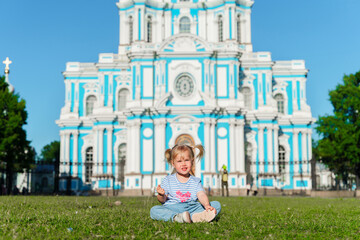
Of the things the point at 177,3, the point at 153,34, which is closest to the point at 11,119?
the point at 153,34

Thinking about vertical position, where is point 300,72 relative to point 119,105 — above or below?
above

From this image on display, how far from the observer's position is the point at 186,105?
124ft

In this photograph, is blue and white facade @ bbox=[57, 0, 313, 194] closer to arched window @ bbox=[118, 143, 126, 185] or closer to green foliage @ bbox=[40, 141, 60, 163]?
arched window @ bbox=[118, 143, 126, 185]

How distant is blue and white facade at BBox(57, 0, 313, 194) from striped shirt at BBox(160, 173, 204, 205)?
26564 mm

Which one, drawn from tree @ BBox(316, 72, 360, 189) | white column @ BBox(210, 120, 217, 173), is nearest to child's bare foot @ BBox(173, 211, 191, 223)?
tree @ BBox(316, 72, 360, 189)

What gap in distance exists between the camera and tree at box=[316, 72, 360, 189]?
30125 millimetres

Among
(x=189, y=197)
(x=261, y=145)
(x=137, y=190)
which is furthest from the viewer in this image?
(x=261, y=145)

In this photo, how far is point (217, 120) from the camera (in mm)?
37938

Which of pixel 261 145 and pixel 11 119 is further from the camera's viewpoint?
pixel 261 145

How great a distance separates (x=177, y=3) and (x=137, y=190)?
20.4 meters

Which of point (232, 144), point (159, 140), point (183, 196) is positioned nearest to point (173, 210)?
point (183, 196)

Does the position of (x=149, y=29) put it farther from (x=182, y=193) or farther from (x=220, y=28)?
(x=182, y=193)

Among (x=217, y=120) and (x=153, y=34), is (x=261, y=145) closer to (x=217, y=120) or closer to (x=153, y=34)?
(x=217, y=120)

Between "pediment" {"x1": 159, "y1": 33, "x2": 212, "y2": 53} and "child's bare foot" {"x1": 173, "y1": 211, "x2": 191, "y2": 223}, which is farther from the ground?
"pediment" {"x1": 159, "y1": 33, "x2": 212, "y2": 53}
